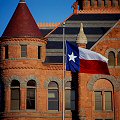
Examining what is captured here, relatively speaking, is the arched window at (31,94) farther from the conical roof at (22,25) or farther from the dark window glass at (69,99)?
the conical roof at (22,25)

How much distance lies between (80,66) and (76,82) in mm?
9361

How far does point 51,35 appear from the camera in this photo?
150ft

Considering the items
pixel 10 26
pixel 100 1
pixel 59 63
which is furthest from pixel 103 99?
pixel 100 1

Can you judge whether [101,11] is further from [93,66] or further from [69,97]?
[93,66]

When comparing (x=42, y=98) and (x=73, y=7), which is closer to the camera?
(x=42, y=98)

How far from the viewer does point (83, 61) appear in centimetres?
3288

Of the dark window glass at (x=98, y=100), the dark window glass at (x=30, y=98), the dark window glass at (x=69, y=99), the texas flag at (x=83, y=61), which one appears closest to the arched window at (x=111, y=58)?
the dark window glass at (x=98, y=100)

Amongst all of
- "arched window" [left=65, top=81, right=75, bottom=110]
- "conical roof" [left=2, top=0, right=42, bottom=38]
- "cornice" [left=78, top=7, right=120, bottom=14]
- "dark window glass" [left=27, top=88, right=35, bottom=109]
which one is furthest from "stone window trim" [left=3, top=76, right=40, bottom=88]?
"cornice" [left=78, top=7, right=120, bottom=14]

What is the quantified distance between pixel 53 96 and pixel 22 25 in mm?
7304

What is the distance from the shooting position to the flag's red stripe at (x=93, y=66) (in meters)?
32.9

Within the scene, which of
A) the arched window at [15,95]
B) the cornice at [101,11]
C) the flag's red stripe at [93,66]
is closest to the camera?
the flag's red stripe at [93,66]

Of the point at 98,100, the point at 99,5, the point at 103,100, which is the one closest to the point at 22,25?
the point at 98,100

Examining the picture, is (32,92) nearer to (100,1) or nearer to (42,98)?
(42,98)

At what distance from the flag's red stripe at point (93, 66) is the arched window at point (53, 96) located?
884 centimetres
